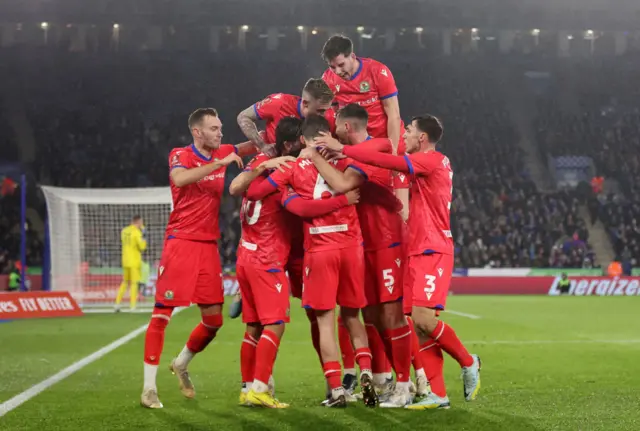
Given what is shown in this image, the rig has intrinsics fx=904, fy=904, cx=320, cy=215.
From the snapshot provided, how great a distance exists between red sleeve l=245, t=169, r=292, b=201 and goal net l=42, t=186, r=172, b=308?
13.0 m

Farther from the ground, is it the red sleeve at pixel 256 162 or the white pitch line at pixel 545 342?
the red sleeve at pixel 256 162

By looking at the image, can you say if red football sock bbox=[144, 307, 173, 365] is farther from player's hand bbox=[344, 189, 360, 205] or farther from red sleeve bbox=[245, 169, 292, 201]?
player's hand bbox=[344, 189, 360, 205]

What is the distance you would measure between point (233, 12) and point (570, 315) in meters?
20.5

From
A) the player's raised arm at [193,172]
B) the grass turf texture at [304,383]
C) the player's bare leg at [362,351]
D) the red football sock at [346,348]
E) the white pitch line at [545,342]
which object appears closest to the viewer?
the grass turf texture at [304,383]

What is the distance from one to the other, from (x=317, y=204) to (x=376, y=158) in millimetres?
680

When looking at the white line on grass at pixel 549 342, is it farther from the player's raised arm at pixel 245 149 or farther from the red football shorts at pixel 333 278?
the red football shorts at pixel 333 278

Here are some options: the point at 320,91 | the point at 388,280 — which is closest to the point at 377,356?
the point at 388,280

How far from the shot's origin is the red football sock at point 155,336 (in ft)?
24.3

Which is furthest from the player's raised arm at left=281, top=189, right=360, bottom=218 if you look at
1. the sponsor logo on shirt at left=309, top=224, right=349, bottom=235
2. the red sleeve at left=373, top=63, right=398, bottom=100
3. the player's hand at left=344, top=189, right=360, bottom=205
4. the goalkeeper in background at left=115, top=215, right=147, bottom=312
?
the goalkeeper in background at left=115, top=215, right=147, bottom=312

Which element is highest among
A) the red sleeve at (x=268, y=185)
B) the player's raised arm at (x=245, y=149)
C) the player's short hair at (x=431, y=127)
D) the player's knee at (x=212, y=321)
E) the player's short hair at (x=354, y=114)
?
the player's short hair at (x=354, y=114)

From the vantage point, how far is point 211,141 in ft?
25.0

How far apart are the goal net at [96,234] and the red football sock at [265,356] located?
13316mm

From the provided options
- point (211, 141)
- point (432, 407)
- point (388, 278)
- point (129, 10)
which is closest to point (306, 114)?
point (211, 141)

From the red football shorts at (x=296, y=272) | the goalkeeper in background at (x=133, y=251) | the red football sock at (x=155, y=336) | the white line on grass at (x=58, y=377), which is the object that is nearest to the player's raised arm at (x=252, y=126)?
the red football shorts at (x=296, y=272)
